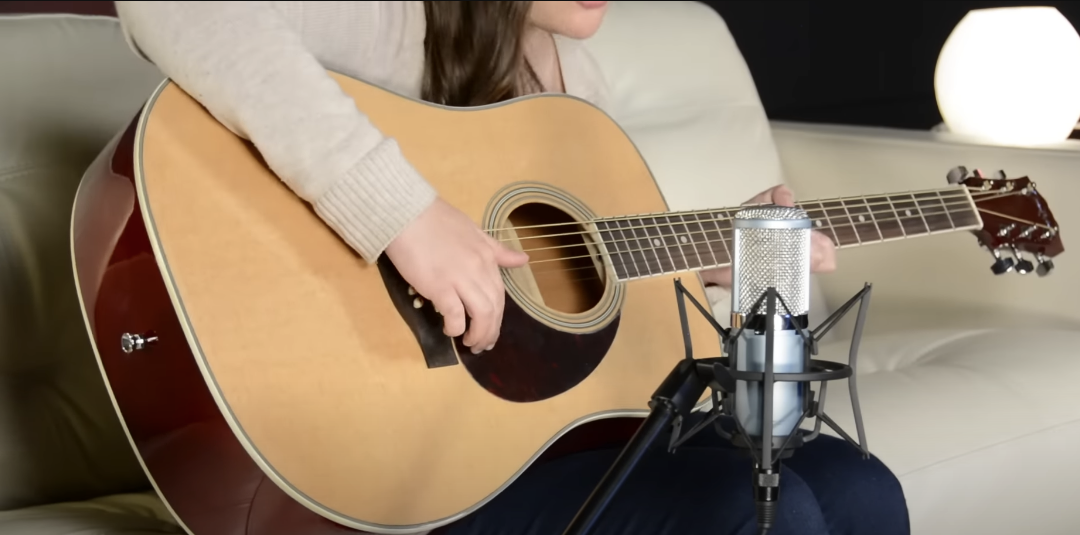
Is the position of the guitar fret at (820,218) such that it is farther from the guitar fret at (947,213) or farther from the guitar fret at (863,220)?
the guitar fret at (947,213)

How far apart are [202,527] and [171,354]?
5.7 inches

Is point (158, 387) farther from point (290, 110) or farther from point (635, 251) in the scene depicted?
point (635, 251)

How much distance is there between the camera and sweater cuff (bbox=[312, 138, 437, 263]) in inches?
30.0

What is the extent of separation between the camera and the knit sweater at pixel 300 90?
68 centimetres

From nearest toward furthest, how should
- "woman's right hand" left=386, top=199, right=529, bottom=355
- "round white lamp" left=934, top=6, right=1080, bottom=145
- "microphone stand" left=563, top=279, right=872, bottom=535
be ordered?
"microphone stand" left=563, top=279, right=872, bottom=535 → "woman's right hand" left=386, top=199, right=529, bottom=355 → "round white lamp" left=934, top=6, right=1080, bottom=145

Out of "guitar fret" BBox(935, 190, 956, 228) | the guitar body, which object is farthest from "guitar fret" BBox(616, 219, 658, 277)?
"guitar fret" BBox(935, 190, 956, 228)

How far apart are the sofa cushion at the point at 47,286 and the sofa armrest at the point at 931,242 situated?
3.73ft

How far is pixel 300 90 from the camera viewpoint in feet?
2.41

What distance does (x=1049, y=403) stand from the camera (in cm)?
120

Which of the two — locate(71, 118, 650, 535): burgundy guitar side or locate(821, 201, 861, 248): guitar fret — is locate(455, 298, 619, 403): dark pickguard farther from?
locate(821, 201, 861, 248): guitar fret

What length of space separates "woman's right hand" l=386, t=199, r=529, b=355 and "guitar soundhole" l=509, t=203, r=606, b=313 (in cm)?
13

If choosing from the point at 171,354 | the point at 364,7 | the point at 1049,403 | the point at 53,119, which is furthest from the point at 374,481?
the point at 1049,403

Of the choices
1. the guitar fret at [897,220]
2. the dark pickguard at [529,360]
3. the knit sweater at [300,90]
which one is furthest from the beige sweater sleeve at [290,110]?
the guitar fret at [897,220]

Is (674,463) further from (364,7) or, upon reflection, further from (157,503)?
(157,503)
